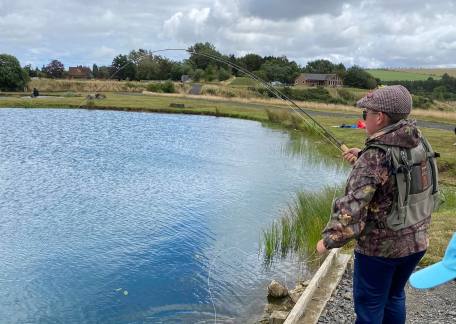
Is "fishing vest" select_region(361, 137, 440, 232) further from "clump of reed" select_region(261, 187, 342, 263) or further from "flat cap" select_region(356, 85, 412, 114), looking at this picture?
"clump of reed" select_region(261, 187, 342, 263)

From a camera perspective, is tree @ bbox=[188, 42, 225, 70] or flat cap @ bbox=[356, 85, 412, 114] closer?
flat cap @ bbox=[356, 85, 412, 114]

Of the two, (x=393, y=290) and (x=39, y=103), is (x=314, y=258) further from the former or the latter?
(x=39, y=103)

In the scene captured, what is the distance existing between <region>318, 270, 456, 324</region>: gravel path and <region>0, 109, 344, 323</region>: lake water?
5.35 ft

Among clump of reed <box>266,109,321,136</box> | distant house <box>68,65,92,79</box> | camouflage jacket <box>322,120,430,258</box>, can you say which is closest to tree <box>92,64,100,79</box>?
distant house <box>68,65,92,79</box>

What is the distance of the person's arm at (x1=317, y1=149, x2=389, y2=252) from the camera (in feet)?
9.89

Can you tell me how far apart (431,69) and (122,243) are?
9464 cm

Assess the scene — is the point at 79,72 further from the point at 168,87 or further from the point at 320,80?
the point at 320,80

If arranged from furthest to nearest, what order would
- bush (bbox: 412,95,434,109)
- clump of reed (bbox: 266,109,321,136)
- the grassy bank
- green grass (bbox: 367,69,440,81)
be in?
green grass (bbox: 367,69,440,81) < bush (bbox: 412,95,434,109) < clump of reed (bbox: 266,109,321,136) < the grassy bank

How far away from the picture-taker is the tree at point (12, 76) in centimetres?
5675

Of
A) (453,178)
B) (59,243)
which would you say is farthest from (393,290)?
(453,178)

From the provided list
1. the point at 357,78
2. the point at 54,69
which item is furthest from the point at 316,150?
the point at 54,69

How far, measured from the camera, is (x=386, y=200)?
3.11 meters

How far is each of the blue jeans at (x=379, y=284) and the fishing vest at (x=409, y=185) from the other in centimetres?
25

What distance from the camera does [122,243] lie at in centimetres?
913
